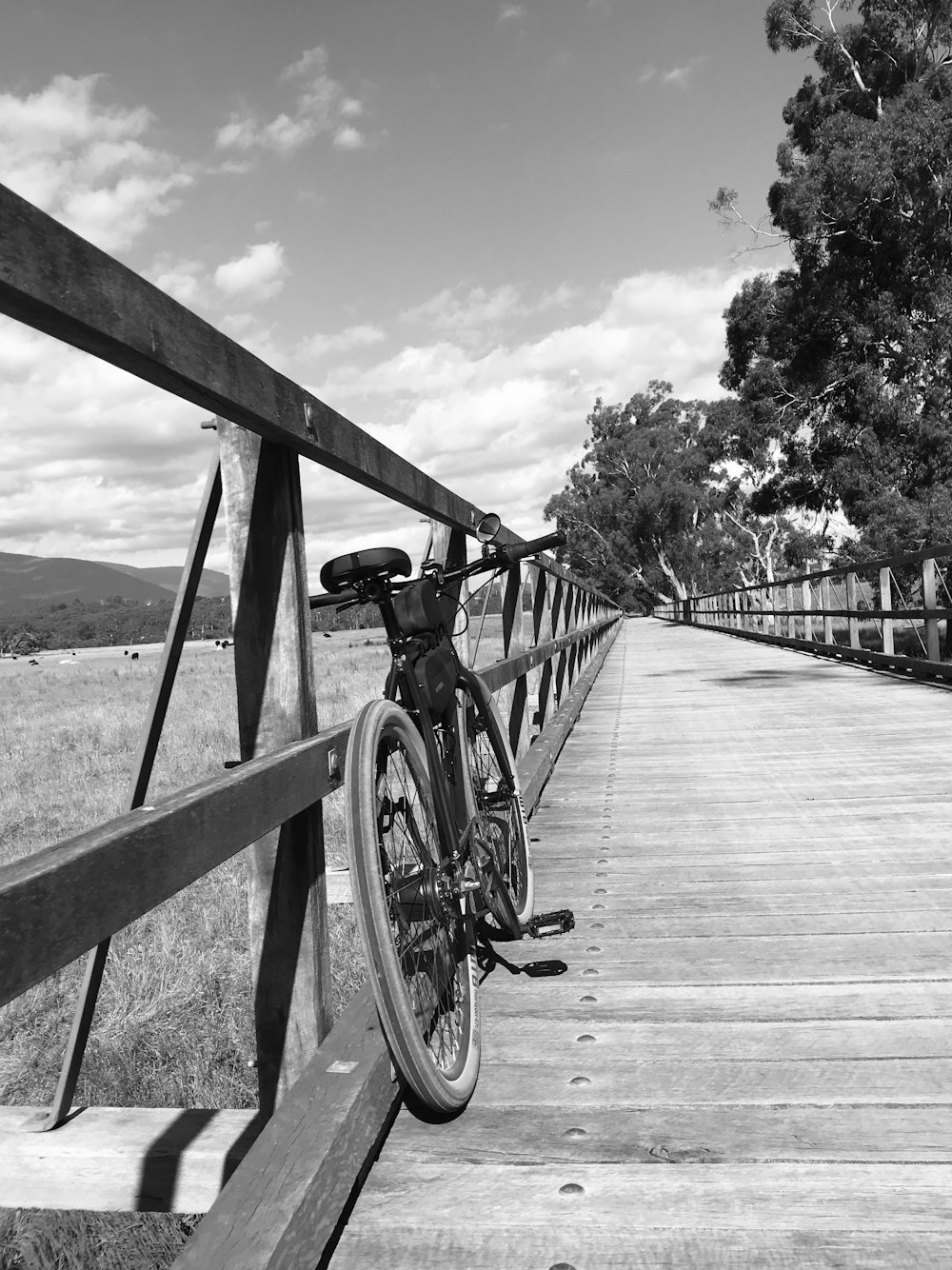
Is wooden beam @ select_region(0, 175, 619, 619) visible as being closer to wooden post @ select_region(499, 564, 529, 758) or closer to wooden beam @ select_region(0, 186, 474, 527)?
wooden beam @ select_region(0, 186, 474, 527)

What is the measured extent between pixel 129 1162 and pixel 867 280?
1927cm

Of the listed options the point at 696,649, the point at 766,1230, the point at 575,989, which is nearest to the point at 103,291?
the point at 766,1230

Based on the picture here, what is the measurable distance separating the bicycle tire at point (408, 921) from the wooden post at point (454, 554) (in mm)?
874

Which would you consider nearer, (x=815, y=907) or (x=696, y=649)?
(x=815, y=907)

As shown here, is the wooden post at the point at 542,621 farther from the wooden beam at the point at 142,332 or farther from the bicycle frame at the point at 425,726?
the wooden beam at the point at 142,332

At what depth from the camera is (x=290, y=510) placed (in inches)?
73.0

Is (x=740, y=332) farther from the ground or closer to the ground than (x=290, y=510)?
farther from the ground

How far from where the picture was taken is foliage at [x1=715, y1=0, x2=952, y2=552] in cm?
1700

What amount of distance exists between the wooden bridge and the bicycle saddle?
161 millimetres

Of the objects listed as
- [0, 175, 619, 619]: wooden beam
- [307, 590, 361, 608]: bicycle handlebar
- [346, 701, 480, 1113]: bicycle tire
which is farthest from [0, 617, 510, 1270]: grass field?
[0, 175, 619, 619]: wooden beam

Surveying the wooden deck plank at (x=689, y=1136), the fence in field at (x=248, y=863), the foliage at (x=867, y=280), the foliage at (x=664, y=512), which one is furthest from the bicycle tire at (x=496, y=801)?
the foliage at (x=664, y=512)

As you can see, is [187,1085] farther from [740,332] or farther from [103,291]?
[740,332]

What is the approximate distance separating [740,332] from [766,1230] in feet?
72.2

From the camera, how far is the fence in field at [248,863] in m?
1.08
